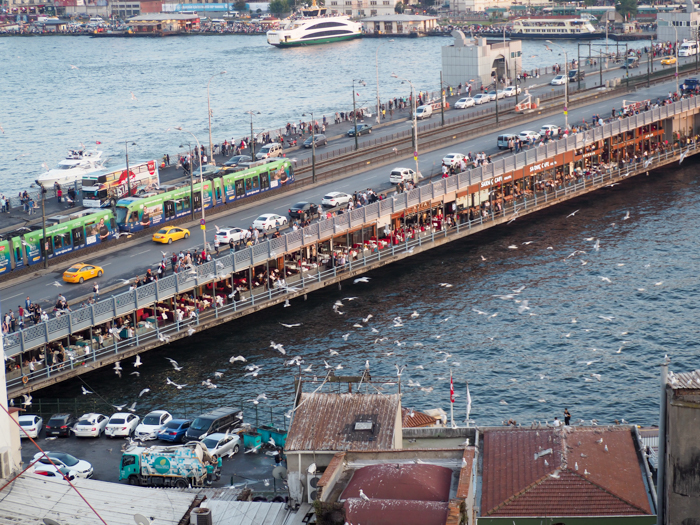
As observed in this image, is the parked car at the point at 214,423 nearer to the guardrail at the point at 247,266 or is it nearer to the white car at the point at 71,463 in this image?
the white car at the point at 71,463

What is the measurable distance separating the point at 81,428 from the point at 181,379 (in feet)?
31.9

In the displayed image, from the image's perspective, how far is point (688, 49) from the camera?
15825cm

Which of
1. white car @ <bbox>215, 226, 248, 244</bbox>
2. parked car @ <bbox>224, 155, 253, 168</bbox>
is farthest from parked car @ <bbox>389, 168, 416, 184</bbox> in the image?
white car @ <bbox>215, 226, 248, 244</bbox>

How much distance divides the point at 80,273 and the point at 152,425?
59.6 ft

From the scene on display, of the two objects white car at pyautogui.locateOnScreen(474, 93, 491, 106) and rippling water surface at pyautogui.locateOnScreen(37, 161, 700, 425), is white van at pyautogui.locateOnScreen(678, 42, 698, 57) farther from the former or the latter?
rippling water surface at pyautogui.locateOnScreen(37, 161, 700, 425)

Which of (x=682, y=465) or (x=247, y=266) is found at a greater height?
(x=682, y=465)

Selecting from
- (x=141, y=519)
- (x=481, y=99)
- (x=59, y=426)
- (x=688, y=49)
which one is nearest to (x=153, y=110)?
(x=481, y=99)

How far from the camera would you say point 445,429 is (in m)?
37.9

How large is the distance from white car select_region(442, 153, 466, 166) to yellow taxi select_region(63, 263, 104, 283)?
3442 centimetres

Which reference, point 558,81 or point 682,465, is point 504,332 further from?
point 558,81

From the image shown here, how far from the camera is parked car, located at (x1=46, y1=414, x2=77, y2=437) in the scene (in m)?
47.8

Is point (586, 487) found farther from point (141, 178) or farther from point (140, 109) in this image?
point (140, 109)

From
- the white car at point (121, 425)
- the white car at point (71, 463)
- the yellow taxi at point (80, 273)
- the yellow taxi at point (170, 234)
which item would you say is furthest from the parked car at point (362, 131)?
the white car at point (71, 463)

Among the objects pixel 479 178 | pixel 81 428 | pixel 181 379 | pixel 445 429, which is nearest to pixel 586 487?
pixel 445 429
